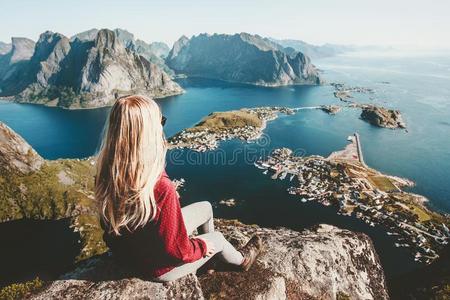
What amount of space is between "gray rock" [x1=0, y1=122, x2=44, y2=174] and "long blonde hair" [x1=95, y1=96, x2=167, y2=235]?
4382 inches

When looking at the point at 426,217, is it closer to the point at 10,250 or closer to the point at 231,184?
the point at 231,184

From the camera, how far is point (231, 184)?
404ft

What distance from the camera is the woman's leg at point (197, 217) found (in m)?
8.83

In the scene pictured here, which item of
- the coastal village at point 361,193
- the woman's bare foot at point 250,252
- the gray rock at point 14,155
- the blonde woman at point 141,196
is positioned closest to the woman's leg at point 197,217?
the blonde woman at point 141,196

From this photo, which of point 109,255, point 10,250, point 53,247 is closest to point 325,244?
point 109,255

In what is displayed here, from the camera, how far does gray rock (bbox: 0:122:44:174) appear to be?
328 ft

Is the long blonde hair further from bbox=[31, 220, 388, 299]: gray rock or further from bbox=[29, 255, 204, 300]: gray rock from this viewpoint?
bbox=[31, 220, 388, 299]: gray rock

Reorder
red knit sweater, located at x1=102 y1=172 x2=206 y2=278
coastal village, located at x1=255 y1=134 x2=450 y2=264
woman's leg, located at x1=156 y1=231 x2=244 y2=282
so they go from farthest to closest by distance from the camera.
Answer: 1. coastal village, located at x1=255 y1=134 x2=450 y2=264
2. woman's leg, located at x1=156 y1=231 x2=244 y2=282
3. red knit sweater, located at x1=102 y1=172 x2=206 y2=278

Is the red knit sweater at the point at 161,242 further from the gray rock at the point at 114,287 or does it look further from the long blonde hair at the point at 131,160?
the gray rock at the point at 114,287

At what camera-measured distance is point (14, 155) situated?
10319 centimetres

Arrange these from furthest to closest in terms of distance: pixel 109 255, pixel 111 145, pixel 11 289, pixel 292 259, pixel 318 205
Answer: pixel 318 205
pixel 11 289
pixel 292 259
pixel 109 255
pixel 111 145

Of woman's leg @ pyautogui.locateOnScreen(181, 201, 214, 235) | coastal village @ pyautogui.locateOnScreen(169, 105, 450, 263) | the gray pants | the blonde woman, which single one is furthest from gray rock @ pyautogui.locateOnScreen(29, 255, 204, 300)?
coastal village @ pyautogui.locateOnScreen(169, 105, 450, 263)

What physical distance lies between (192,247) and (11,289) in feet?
62.6

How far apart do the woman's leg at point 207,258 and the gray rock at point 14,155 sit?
4351 inches
